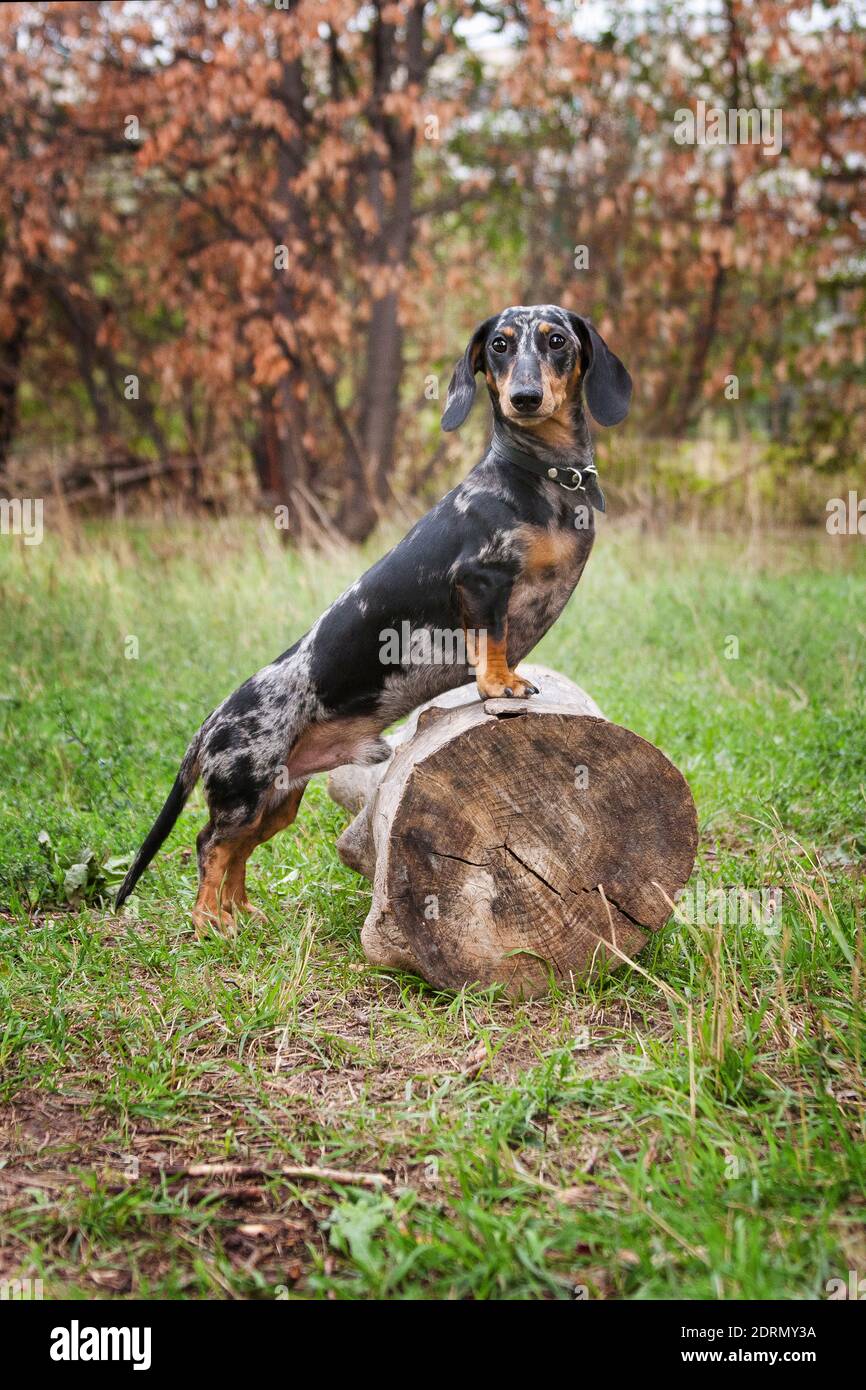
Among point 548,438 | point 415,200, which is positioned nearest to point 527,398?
point 548,438

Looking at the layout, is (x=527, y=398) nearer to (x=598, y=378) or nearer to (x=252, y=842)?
(x=598, y=378)

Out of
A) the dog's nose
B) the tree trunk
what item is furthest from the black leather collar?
the tree trunk

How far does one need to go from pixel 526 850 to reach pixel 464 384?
1409 millimetres

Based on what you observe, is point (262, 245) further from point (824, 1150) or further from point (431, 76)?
point (824, 1150)

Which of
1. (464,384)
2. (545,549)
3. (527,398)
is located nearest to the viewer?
(527,398)

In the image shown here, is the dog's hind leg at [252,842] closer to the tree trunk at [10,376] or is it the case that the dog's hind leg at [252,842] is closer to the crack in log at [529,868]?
the crack in log at [529,868]

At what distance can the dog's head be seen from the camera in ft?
10.3

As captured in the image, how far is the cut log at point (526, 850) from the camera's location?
10.5 feet

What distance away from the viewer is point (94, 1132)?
2.72 metres

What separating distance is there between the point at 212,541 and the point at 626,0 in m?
6.10

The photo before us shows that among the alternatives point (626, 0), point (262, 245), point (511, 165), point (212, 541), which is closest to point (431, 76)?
point (511, 165)

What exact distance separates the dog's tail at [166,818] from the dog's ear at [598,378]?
1.59 meters

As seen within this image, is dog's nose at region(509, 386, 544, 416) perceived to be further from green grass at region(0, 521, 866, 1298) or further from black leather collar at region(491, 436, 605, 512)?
green grass at region(0, 521, 866, 1298)

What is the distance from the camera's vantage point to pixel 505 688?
3322 mm
